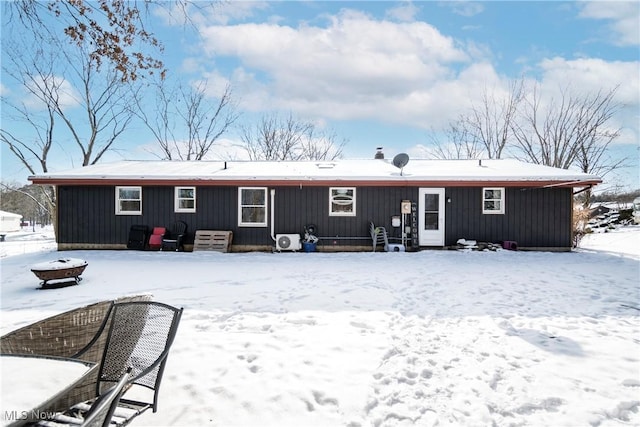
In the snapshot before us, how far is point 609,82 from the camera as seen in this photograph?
723 inches

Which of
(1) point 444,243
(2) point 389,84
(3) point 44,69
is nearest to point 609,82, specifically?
(2) point 389,84

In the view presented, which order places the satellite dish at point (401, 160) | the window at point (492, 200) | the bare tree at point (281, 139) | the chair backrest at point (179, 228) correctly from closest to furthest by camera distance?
the window at point (492, 200)
the chair backrest at point (179, 228)
the satellite dish at point (401, 160)
the bare tree at point (281, 139)

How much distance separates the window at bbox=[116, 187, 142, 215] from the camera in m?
10.6

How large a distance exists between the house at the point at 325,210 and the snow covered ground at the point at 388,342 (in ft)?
10.2

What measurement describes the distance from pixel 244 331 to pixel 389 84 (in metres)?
14.9

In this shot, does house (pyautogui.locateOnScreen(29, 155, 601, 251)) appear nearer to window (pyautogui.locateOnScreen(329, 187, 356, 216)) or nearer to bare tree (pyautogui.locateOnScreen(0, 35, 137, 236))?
window (pyautogui.locateOnScreen(329, 187, 356, 216))

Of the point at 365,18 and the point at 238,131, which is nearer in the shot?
the point at 365,18

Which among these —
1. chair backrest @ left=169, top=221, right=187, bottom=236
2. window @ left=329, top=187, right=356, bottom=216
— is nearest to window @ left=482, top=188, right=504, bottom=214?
window @ left=329, top=187, right=356, bottom=216

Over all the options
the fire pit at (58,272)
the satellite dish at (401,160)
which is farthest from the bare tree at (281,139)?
the fire pit at (58,272)

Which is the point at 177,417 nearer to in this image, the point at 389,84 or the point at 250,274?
the point at 250,274

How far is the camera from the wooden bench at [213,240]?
398 inches

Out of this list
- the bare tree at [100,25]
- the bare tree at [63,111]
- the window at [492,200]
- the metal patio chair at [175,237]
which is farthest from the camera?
the bare tree at [63,111]

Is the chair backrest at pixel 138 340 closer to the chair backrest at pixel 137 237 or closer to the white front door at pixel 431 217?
the chair backrest at pixel 137 237

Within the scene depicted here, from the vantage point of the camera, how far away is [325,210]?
34.2ft
